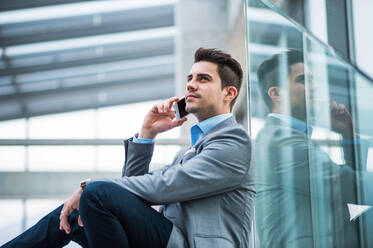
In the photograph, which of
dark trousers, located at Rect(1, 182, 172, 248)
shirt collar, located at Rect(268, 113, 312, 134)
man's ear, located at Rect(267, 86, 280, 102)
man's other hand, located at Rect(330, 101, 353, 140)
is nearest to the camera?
dark trousers, located at Rect(1, 182, 172, 248)

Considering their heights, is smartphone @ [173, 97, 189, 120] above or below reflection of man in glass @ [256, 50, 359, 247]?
above

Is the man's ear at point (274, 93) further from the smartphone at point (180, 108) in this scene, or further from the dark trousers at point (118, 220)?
the dark trousers at point (118, 220)

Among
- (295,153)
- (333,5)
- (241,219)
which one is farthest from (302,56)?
(241,219)

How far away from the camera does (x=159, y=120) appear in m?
1.98

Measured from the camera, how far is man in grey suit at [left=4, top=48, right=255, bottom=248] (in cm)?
131

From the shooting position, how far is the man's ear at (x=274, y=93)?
1.91 meters

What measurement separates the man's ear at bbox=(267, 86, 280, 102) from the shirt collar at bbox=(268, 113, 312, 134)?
0.08 meters

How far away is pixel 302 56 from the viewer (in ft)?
6.03

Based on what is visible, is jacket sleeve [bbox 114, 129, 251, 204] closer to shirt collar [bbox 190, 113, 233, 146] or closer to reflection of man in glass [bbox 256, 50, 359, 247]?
shirt collar [bbox 190, 113, 233, 146]

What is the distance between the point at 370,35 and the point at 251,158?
2.23 ft

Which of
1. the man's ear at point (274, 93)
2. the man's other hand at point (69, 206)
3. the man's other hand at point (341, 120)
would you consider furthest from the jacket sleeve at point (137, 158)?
the man's other hand at point (341, 120)

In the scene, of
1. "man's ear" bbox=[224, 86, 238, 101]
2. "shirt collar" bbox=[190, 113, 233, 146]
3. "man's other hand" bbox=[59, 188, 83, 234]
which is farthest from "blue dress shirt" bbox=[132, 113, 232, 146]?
"man's other hand" bbox=[59, 188, 83, 234]

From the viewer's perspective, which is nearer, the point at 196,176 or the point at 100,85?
the point at 196,176

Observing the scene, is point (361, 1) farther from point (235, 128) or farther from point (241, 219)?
point (241, 219)
